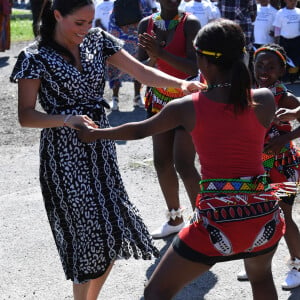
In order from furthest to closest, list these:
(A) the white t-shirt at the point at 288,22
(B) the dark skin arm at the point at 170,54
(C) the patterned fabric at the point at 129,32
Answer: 1. (A) the white t-shirt at the point at 288,22
2. (C) the patterned fabric at the point at 129,32
3. (B) the dark skin arm at the point at 170,54

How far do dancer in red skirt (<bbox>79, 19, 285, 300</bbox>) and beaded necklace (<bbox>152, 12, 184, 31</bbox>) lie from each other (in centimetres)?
211

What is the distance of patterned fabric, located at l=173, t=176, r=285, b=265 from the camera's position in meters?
3.03

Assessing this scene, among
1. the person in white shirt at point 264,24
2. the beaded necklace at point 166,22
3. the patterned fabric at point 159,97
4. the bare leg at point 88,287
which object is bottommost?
the person in white shirt at point 264,24

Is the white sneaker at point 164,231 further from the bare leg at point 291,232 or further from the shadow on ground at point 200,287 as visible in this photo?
the bare leg at point 291,232

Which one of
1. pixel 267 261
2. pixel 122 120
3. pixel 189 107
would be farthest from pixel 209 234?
pixel 122 120

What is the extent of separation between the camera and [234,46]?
303cm

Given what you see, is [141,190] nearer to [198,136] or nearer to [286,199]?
[286,199]

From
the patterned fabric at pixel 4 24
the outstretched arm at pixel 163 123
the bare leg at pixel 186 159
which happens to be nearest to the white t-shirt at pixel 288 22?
the patterned fabric at pixel 4 24

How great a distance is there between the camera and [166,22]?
17.1 feet

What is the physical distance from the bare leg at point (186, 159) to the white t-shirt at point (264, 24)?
712 centimetres

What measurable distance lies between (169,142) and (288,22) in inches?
267

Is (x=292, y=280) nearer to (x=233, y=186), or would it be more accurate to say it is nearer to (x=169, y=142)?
(x=169, y=142)

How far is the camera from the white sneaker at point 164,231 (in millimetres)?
5301

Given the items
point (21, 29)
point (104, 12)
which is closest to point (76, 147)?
point (104, 12)
